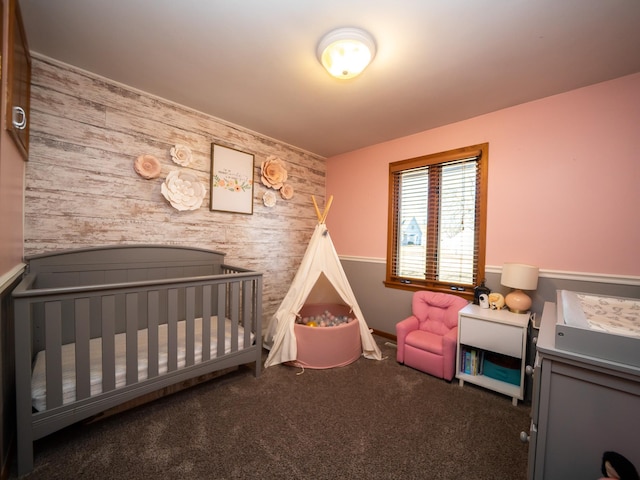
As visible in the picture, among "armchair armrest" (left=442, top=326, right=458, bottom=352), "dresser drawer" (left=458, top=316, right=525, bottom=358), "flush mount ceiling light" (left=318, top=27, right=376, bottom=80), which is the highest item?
"flush mount ceiling light" (left=318, top=27, right=376, bottom=80)

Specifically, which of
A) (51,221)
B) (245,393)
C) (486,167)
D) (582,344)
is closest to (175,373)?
(245,393)

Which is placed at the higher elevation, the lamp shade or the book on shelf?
the lamp shade

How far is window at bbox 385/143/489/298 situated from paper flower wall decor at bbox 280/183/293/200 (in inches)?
50.1

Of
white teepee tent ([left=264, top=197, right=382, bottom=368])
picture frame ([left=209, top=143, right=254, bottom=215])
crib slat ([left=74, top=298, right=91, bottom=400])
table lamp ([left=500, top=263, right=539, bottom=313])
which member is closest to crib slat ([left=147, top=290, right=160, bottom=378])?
crib slat ([left=74, top=298, right=91, bottom=400])

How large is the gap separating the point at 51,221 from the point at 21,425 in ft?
4.33

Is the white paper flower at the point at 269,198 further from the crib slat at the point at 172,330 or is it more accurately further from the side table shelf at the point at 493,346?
the side table shelf at the point at 493,346

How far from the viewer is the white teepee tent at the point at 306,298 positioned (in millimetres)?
2424

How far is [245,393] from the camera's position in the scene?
200 centimetres

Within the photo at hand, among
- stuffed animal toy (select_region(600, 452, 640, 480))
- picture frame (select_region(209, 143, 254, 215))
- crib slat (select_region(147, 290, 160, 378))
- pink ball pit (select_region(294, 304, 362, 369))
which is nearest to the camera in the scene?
stuffed animal toy (select_region(600, 452, 640, 480))

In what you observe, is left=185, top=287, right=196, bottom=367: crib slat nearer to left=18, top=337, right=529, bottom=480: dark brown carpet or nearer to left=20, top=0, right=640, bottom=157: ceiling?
left=18, top=337, right=529, bottom=480: dark brown carpet

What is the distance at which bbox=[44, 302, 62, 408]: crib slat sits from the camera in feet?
4.49

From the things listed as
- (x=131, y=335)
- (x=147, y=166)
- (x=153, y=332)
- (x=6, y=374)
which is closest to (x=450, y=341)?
(x=153, y=332)

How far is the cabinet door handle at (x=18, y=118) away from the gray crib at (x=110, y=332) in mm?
869

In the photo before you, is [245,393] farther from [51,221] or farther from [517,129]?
[517,129]
